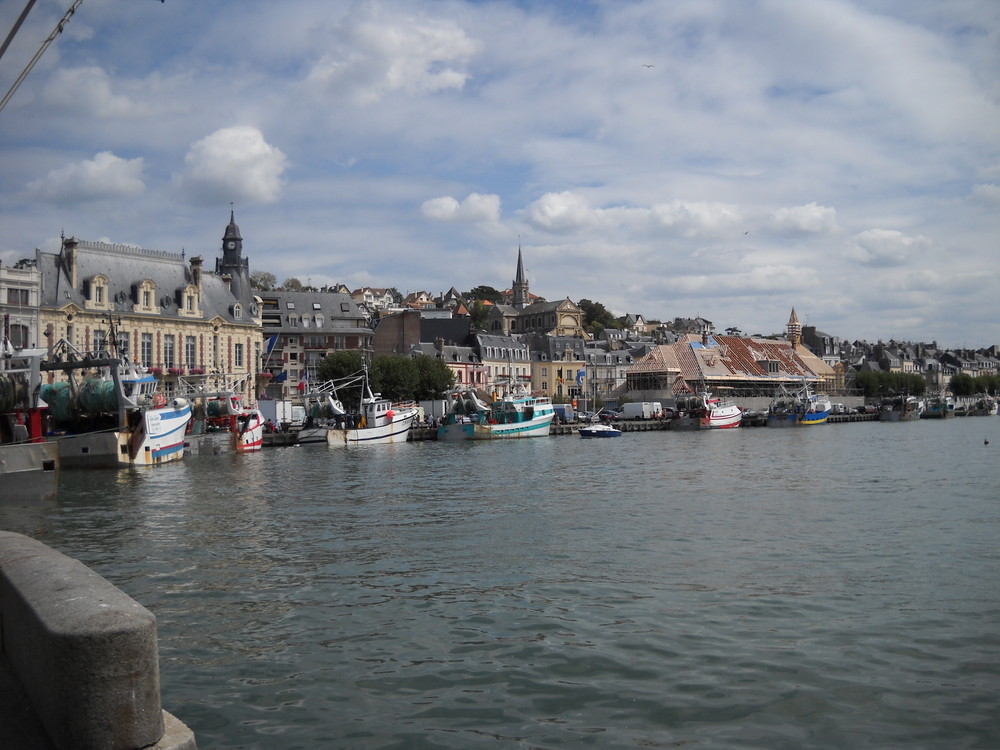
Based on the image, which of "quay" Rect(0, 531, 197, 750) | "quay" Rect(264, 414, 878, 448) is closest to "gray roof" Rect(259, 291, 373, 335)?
"quay" Rect(264, 414, 878, 448)

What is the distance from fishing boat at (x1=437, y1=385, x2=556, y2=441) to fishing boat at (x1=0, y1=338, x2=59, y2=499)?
111 feet

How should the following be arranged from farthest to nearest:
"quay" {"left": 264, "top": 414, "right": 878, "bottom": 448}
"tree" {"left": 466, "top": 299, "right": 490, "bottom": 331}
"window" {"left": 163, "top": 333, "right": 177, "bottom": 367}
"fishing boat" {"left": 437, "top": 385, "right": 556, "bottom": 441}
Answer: "tree" {"left": 466, "top": 299, "right": 490, "bottom": 331} → "window" {"left": 163, "top": 333, "right": 177, "bottom": 367} → "fishing boat" {"left": 437, "top": 385, "right": 556, "bottom": 441} → "quay" {"left": 264, "top": 414, "right": 878, "bottom": 448}

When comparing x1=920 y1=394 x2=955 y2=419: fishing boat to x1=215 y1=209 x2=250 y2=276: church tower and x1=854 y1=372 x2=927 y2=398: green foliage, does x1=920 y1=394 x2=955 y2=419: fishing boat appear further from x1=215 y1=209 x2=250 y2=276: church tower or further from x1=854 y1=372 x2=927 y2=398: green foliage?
x1=215 y1=209 x2=250 y2=276: church tower

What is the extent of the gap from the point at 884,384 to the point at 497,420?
107950 mm

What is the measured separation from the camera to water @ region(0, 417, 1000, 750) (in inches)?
360

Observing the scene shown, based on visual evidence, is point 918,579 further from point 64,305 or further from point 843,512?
point 64,305

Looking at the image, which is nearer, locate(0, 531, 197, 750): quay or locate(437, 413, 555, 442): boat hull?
locate(0, 531, 197, 750): quay

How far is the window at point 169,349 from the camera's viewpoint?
76688 mm

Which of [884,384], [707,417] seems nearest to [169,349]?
[707,417]

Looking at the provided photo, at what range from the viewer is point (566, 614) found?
43.4 feet

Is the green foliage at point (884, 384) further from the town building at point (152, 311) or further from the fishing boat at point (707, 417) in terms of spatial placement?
the town building at point (152, 311)

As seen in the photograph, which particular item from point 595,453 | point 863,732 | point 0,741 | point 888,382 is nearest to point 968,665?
point 863,732

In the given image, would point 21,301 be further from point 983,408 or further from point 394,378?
point 983,408

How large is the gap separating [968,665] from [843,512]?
14.1 m
